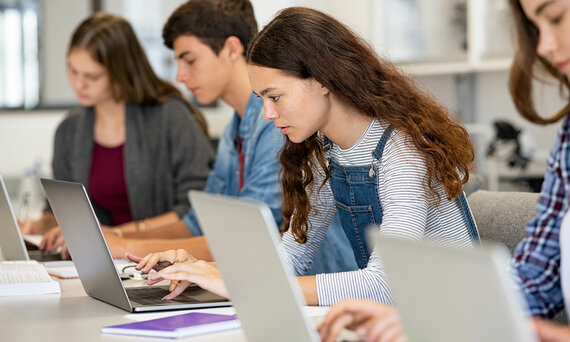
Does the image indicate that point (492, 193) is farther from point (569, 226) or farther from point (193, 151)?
point (193, 151)

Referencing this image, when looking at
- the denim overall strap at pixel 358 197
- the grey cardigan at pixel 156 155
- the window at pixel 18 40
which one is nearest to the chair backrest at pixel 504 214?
the denim overall strap at pixel 358 197

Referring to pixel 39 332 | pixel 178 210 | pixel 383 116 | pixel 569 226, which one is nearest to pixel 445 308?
pixel 569 226

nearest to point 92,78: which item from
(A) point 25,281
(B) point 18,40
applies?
(A) point 25,281

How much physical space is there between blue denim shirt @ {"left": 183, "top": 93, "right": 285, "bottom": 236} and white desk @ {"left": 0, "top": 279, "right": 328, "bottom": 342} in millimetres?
564

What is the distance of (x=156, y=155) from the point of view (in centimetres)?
283

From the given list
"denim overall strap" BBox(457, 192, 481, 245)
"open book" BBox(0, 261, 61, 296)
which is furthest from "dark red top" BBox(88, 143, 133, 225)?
"denim overall strap" BBox(457, 192, 481, 245)

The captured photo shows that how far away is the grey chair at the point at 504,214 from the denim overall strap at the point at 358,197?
26 cm

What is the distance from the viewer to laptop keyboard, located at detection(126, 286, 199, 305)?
146cm

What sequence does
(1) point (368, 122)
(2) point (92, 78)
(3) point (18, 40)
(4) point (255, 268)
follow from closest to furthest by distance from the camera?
(4) point (255, 268), (1) point (368, 122), (2) point (92, 78), (3) point (18, 40)

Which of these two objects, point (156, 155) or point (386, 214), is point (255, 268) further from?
point (156, 155)

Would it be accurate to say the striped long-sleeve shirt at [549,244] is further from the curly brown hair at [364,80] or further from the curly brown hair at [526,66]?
the curly brown hair at [364,80]

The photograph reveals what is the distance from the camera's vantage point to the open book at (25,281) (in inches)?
64.7

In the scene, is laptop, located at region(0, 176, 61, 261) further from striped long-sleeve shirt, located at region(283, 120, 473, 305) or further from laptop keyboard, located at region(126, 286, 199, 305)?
striped long-sleeve shirt, located at region(283, 120, 473, 305)

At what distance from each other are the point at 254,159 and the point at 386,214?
2.39 ft
